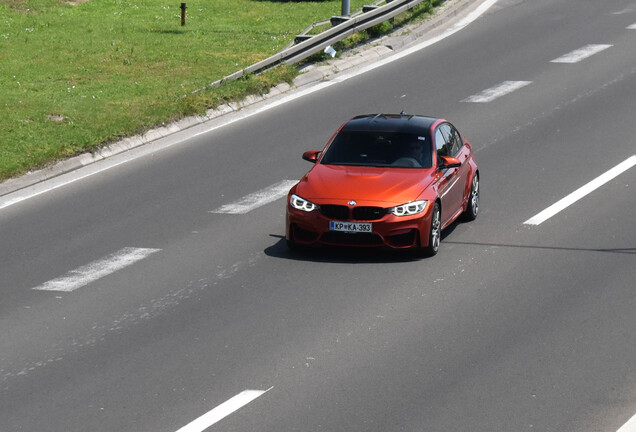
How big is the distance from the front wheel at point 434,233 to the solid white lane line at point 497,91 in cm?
989

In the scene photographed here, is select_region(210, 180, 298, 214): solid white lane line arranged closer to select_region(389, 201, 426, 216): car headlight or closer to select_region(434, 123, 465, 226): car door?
select_region(434, 123, 465, 226): car door

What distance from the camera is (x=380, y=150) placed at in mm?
17016

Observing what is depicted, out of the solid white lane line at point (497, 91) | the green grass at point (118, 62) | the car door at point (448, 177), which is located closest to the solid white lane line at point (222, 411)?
the car door at point (448, 177)

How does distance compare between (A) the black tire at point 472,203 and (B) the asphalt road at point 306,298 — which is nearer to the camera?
(B) the asphalt road at point 306,298

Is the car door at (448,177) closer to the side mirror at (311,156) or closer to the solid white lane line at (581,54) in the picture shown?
the side mirror at (311,156)

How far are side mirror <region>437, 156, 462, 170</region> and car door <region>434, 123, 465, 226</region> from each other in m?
0.06

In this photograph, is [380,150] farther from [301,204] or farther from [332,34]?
[332,34]

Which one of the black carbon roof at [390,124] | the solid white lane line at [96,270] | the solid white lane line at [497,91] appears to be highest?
the black carbon roof at [390,124]

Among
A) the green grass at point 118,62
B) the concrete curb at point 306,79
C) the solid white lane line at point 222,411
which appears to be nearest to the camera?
the solid white lane line at point 222,411

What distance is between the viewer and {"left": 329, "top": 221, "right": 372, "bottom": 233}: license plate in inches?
615

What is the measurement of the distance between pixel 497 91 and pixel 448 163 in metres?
10.3

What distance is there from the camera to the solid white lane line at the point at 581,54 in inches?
1154

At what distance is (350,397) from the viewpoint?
10.9m

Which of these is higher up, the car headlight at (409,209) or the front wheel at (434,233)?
the car headlight at (409,209)
